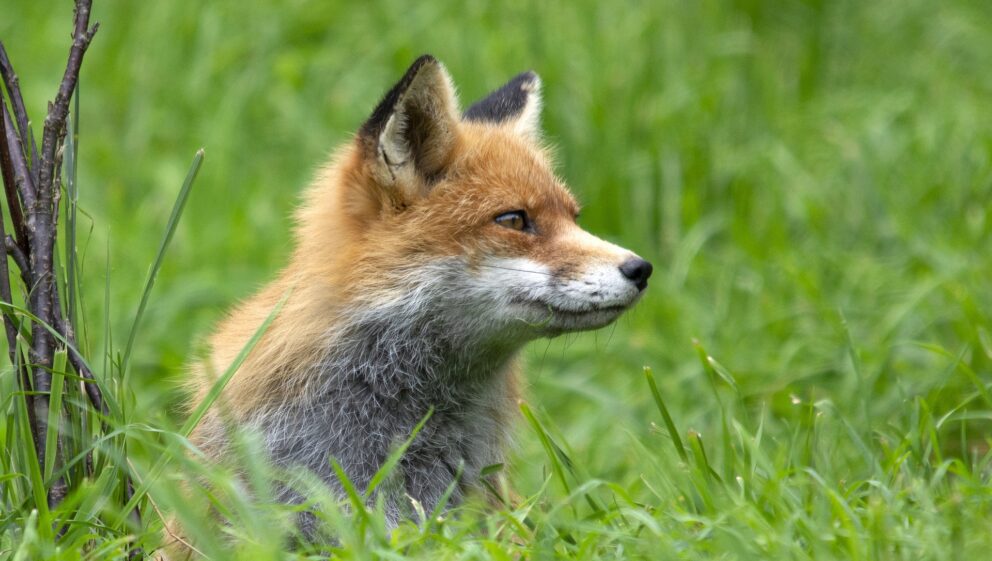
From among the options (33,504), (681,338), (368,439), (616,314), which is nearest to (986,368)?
(681,338)

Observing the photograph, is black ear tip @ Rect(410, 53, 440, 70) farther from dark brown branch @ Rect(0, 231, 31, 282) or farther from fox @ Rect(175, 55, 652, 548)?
dark brown branch @ Rect(0, 231, 31, 282)

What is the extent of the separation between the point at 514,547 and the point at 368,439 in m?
1.02

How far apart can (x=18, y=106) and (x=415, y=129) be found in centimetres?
153

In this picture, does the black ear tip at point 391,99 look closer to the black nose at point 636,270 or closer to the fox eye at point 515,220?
the fox eye at point 515,220

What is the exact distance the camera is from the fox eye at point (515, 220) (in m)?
4.93

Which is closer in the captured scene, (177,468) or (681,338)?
(177,468)

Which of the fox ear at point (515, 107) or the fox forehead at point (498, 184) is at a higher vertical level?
the fox ear at point (515, 107)

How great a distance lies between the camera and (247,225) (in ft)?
30.1

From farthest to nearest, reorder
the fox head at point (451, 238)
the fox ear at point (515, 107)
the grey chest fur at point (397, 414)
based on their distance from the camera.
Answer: the fox ear at point (515, 107) → the fox head at point (451, 238) → the grey chest fur at point (397, 414)

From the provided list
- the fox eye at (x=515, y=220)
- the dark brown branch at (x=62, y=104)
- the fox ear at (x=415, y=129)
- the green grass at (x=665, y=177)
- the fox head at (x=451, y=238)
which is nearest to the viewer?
the dark brown branch at (x=62, y=104)

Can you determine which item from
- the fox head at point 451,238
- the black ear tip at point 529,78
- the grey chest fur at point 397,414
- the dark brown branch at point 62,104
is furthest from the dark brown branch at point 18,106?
the black ear tip at point 529,78

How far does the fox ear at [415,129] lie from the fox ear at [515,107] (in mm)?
764

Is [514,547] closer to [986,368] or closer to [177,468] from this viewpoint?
[177,468]

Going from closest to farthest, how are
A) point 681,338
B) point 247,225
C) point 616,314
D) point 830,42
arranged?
point 616,314 < point 681,338 < point 247,225 < point 830,42
